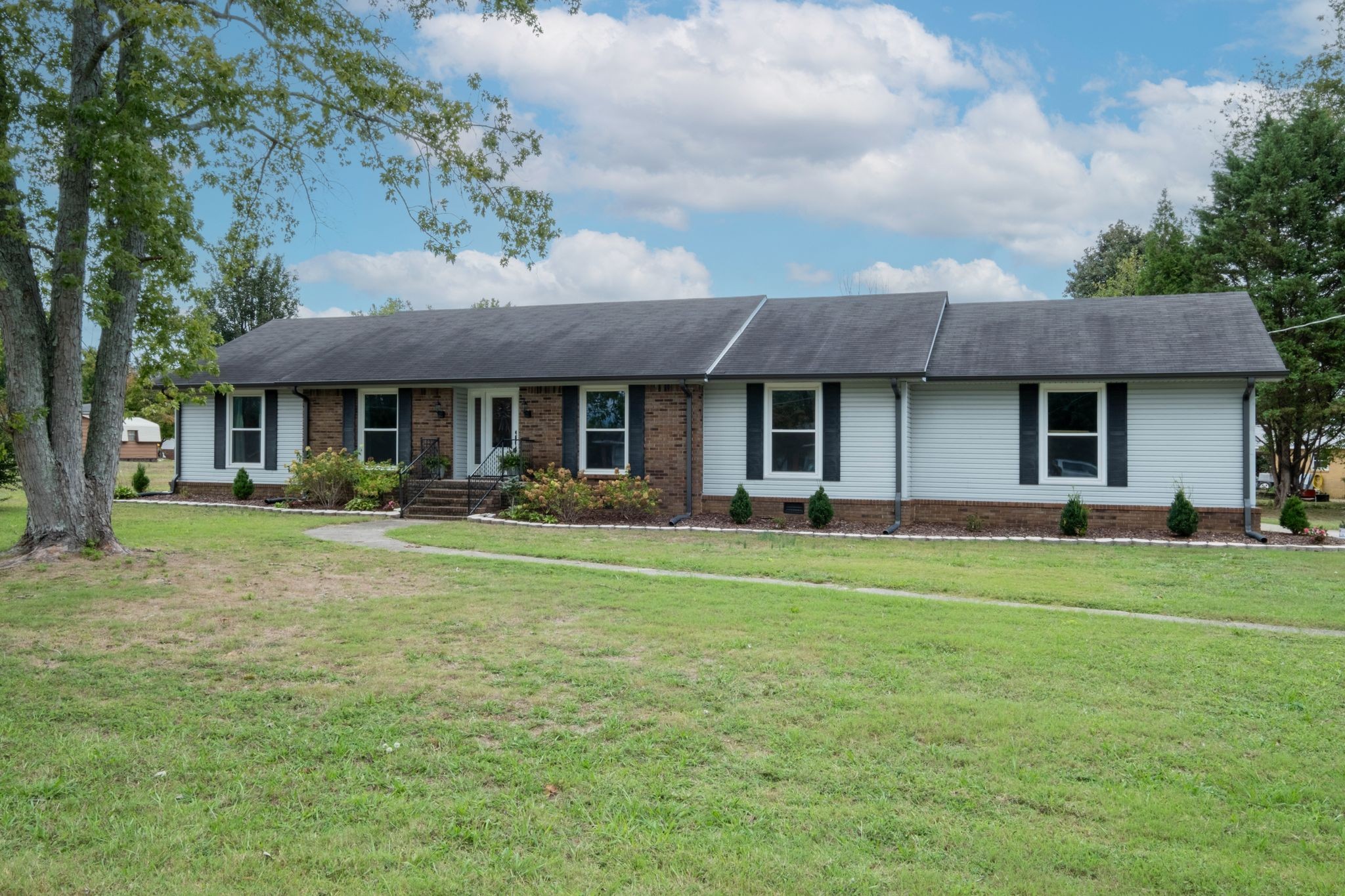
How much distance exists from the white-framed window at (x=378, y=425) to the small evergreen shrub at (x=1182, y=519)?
14.6 meters

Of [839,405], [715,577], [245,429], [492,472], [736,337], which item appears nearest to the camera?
[715,577]

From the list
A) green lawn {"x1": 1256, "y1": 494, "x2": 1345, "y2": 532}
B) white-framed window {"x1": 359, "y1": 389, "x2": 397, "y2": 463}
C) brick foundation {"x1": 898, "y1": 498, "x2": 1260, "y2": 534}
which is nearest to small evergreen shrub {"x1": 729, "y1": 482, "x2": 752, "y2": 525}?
brick foundation {"x1": 898, "y1": 498, "x2": 1260, "y2": 534}

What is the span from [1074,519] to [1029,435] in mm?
1738

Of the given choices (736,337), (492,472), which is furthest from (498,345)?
(736,337)

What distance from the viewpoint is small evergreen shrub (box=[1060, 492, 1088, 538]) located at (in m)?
14.6

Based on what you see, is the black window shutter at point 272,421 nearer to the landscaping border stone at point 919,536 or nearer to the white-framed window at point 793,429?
the landscaping border stone at point 919,536

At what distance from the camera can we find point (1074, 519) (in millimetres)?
14625

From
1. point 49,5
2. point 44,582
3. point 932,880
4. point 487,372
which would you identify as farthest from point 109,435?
point 932,880

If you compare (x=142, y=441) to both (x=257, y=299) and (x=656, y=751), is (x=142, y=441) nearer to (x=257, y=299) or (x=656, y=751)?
(x=257, y=299)

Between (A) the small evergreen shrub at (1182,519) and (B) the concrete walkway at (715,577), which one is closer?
(B) the concrete walkway at (715,577)

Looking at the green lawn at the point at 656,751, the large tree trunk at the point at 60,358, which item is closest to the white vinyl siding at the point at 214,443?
the large tree trunk at the point at 60,358

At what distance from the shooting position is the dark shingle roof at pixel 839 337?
52.3ft

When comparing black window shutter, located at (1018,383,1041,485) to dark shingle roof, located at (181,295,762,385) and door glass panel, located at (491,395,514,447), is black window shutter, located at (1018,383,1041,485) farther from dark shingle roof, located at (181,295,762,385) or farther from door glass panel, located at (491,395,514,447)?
door glass panel, located at (491,395,514,447)

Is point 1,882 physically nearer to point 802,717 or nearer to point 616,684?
point 616,684
